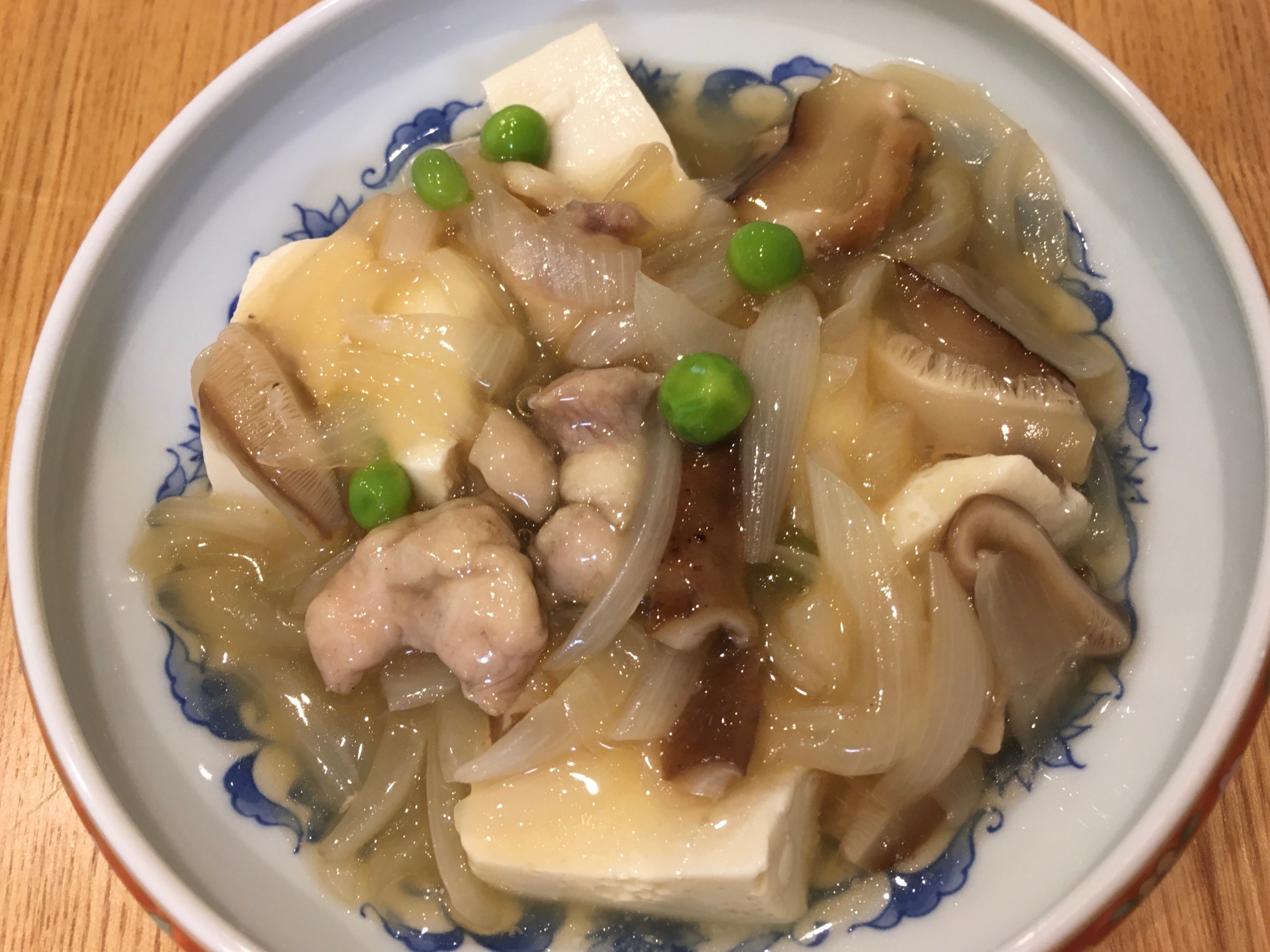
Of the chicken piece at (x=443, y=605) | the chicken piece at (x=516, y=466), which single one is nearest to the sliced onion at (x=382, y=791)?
the chicken piece at (x=443, y=605)

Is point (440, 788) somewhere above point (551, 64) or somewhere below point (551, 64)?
below

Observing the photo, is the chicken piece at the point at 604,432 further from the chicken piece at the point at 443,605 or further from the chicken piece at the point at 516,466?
the chicken piece at the point at 443,605

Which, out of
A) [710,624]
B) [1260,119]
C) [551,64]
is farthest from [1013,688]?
[551,64]

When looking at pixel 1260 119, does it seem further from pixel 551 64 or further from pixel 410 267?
pixel 410 267

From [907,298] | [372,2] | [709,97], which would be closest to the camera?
[907,298]

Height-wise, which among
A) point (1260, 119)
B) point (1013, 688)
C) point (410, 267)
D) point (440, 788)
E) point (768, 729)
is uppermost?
point (1260, 119)

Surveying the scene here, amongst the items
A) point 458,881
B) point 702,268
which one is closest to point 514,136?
point 702,268

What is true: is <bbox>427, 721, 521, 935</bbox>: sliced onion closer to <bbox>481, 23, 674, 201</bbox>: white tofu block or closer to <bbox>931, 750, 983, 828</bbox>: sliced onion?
<bbox>931, 750, 983, 828</bbox>: sliced onion
